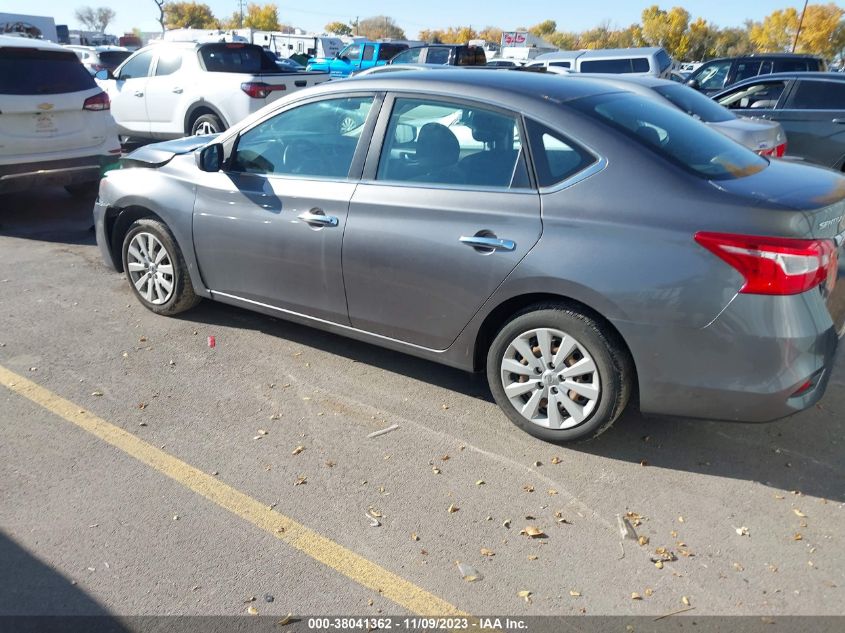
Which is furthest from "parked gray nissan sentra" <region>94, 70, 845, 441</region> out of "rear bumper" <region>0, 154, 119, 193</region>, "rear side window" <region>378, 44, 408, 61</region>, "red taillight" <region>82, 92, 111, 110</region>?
"rear side window" <region>378, 44, 408, 61</region>

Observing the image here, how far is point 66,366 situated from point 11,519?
1631mm

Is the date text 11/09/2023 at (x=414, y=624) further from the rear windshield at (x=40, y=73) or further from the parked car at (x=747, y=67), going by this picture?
the parked car at (x=747, y=67)

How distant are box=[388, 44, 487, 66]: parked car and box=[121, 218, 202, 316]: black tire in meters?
15.0

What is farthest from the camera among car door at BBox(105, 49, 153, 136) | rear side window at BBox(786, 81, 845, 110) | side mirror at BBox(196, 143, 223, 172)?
car door at BBox(105, 49, 153, 136)

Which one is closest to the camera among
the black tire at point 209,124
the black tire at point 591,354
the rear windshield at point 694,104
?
the black tire at point 591,354

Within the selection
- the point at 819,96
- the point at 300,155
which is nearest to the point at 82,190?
the point at 300,155

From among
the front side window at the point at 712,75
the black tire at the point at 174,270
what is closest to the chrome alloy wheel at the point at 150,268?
the black tire at the point at 174,270

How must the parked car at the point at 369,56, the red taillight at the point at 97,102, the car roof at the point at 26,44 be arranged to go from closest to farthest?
the car roof at the point at 26,44 < the red taillight at the point at 97,102 < the parked car at the point at 369,56

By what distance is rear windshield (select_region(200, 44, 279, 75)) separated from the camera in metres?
11.6

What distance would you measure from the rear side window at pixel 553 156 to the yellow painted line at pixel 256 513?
77.6 inches

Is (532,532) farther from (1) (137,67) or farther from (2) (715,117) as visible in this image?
(1) (137,67)

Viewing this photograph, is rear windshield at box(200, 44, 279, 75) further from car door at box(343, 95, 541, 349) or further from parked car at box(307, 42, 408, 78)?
parked car at box(307, 42, 408, 78)

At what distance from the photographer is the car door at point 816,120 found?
30.9 ft

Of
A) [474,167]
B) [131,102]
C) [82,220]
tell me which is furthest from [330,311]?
[131,102]
